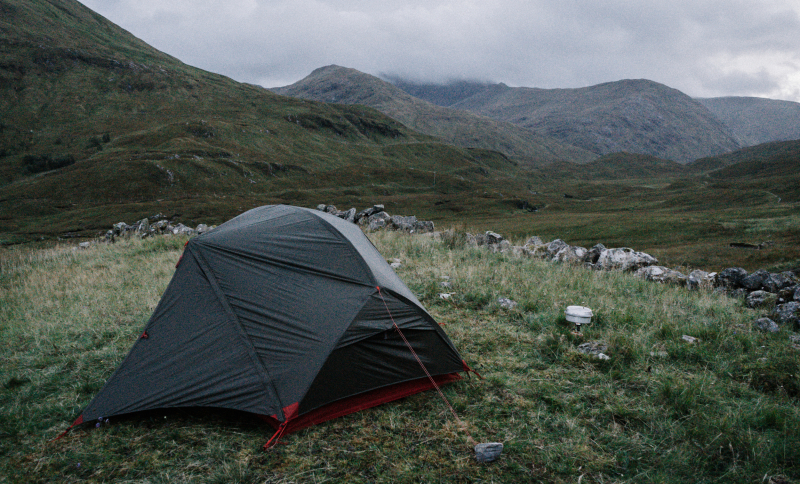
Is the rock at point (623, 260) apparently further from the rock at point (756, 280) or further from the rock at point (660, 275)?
the rock at point (756, 280)

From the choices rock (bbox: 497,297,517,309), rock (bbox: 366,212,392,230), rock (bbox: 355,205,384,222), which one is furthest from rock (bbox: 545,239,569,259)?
rock (bbox: 355,205,384,222)

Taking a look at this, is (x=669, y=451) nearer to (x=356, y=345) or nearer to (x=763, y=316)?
(x=356, y=345)

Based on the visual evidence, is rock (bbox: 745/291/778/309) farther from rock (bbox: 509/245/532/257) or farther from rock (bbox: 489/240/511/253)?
rock (bbox: 489/240/511/253)

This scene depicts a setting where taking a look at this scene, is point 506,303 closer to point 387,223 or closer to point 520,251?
point 520,251

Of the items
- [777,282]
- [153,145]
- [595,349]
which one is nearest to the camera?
[595,349]

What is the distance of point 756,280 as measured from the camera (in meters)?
10.1

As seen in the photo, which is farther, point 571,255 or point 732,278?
point 571,255

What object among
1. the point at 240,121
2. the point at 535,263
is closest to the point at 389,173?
the point at 240,121

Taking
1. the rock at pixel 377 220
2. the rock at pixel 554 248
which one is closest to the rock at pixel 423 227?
the rock at pixel 377 220

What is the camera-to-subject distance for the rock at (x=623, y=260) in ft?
42.7

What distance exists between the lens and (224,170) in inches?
3452

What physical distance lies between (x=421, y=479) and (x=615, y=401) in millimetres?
2695

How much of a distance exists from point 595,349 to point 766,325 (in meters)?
3.50

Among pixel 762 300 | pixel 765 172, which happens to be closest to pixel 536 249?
pixel 762 300
